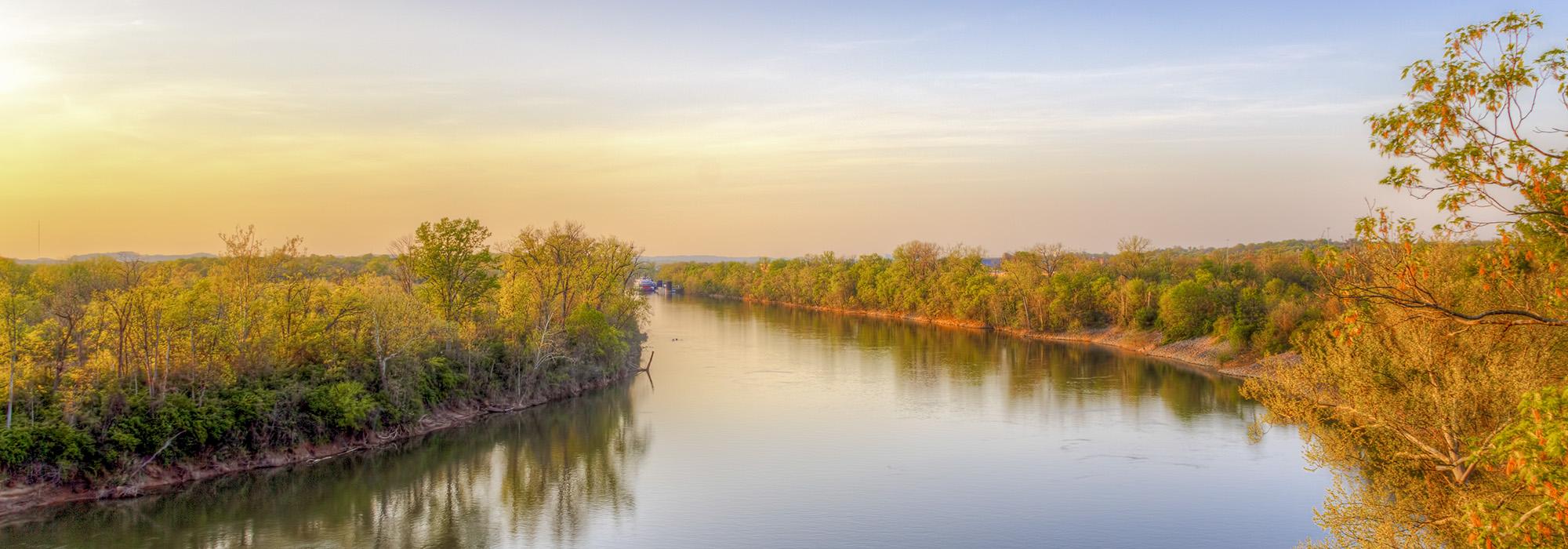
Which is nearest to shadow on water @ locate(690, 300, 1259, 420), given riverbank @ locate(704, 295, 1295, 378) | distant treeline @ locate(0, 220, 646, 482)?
riverbank @ locate(704, 295, 1295, 378)

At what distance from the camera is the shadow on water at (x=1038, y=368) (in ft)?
138

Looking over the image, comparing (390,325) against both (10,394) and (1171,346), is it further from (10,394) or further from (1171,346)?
(1171,346)

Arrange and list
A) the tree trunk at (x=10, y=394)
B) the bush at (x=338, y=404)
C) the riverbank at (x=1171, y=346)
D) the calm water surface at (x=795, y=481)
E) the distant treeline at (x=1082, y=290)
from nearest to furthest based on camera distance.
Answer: the tree trunk at (x=10, y=394), the calm water surface at (x=795, y=481), the bush at (x=338, y=404), the riverbank at (x=1171, y=346), the distant treeline at (x=1082, y=290)

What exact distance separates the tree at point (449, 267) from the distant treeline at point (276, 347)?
0.24 feet

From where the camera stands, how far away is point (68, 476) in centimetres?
2284

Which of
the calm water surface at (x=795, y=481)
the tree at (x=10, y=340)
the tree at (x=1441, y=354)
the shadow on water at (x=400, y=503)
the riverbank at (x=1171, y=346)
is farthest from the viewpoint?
the riverbank at (x=1171, y=346)

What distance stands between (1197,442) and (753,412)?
56.4 feet

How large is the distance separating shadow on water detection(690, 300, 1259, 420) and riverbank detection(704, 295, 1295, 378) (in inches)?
41.5

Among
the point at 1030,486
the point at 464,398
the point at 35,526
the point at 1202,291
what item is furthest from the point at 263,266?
the point at 1202,291

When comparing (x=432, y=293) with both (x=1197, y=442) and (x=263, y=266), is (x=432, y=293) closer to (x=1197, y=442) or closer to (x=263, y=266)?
(x=263, y=266)

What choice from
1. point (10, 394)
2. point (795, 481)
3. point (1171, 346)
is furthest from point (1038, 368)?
point (10, 394)

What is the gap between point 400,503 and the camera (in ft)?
83.2

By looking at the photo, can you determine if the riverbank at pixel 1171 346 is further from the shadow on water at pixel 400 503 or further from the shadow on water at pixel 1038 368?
the shadow on water at pixel 400 503

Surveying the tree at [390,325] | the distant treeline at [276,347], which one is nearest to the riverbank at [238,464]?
the distant treeline at [276,347]
